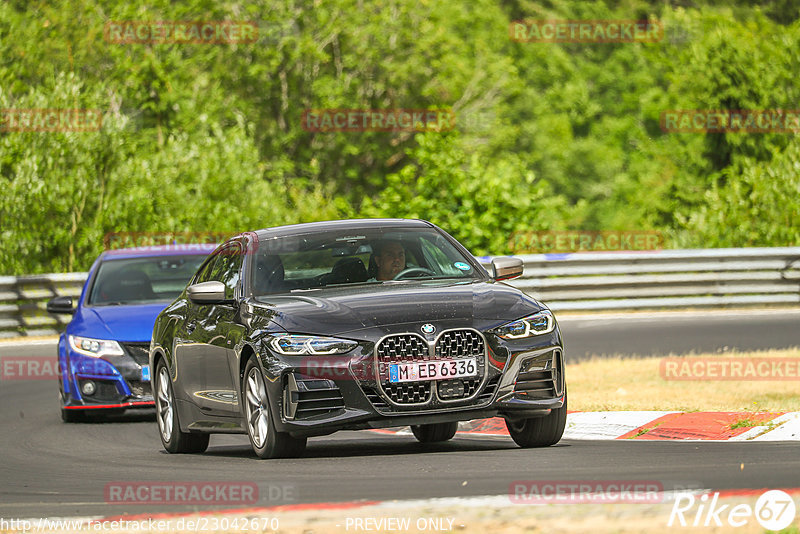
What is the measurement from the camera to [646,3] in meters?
75.4

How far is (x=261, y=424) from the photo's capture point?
8.65 metres

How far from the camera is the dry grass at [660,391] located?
11.1 m

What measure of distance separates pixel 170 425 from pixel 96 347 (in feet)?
9.41

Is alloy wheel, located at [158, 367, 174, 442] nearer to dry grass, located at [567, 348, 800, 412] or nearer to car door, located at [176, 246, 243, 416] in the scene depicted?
car door, located at [176, 246, 243, 416]

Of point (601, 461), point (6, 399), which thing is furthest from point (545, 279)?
point (601, 461)

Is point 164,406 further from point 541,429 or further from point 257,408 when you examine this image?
point 541,429

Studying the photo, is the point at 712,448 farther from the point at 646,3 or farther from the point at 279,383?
the point at 646,3

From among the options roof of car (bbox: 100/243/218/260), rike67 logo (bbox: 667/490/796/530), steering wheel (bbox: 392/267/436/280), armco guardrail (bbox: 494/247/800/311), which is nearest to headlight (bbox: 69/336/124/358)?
roof of car (bbox: 100/243/218/260)

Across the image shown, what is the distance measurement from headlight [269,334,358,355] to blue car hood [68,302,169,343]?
15.6 feet

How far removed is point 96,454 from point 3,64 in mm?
20727

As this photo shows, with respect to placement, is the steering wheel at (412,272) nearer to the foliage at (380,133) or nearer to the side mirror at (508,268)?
the side mirror at (508,268)

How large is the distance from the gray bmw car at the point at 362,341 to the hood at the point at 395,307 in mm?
10

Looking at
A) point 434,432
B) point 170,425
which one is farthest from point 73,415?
point 434,432

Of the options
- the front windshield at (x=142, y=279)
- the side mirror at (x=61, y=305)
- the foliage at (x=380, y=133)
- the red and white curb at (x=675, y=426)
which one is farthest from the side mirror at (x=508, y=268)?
the foliage at (x=380, y=133)
